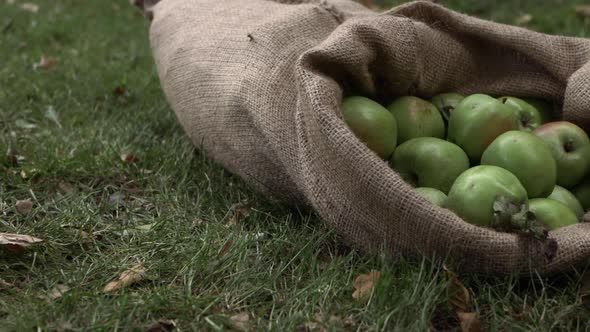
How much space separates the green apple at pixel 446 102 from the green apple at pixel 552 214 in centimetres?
54

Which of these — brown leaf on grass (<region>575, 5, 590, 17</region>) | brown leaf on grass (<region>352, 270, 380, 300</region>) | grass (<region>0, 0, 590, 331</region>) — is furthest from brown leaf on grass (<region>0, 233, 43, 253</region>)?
brown leaf on grass (<region>575, 5, 590, 17</region>)

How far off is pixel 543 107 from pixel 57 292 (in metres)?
1.75

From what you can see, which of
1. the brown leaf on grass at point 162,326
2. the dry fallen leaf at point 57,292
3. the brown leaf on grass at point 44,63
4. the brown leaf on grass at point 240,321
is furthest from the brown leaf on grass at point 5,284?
A: the brown leaf on grass at point 44,63

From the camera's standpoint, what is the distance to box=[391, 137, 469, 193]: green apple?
2.15m

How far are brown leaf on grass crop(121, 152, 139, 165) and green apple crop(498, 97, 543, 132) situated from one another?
137 centimetres

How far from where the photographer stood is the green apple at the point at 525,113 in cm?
246

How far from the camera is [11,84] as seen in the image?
3719 mm

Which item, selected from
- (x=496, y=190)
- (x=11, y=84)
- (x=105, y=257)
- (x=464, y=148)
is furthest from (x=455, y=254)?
(x=11, y=84)

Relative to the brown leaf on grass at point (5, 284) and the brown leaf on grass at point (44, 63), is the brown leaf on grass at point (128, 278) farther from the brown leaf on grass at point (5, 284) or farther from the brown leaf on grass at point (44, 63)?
the brown leaf on grass at point (44, 63)

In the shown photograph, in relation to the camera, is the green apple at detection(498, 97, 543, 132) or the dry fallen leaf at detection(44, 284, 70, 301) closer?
the dry fallen leaf at detection(44, 284, 70, 301)

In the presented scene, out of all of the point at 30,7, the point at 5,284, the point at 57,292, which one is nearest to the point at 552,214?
the point at 57,292

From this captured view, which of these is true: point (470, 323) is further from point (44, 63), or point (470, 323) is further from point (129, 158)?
point (44, 63)

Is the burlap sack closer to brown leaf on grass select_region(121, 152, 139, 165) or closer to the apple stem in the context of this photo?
the apple stem

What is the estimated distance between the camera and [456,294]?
182 cm
